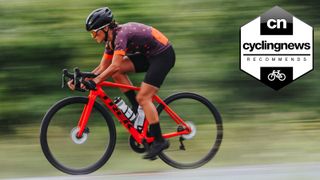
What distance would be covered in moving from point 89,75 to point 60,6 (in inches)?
103

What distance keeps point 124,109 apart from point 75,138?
53 centimetres

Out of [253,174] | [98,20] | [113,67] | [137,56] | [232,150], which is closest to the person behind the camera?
[253,174]

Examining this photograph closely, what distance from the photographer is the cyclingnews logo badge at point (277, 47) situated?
7.95 meters

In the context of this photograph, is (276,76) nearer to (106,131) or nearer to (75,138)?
(106,131)

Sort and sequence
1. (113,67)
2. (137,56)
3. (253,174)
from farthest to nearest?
(137,56) < (113,67) < (253,174)

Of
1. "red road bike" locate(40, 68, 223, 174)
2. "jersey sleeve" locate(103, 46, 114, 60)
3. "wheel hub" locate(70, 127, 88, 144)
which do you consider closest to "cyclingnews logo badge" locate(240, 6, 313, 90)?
"red road bike" locate(40, 68, 223, 174)

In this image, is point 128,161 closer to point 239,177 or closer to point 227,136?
point 227,136

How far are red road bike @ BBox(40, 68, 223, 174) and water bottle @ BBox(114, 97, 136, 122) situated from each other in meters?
0.04

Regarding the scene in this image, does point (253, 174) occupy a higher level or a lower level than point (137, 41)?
lower

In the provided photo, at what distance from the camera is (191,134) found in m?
5.95

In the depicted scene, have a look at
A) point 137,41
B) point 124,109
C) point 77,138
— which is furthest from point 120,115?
point 137,41

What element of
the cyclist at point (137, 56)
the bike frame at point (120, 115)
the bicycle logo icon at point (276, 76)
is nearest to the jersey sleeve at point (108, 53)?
the cyclist at point (137, 56)

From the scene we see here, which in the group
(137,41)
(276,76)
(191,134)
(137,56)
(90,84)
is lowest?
(276,76)

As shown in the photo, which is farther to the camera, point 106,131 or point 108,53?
point 106,131
